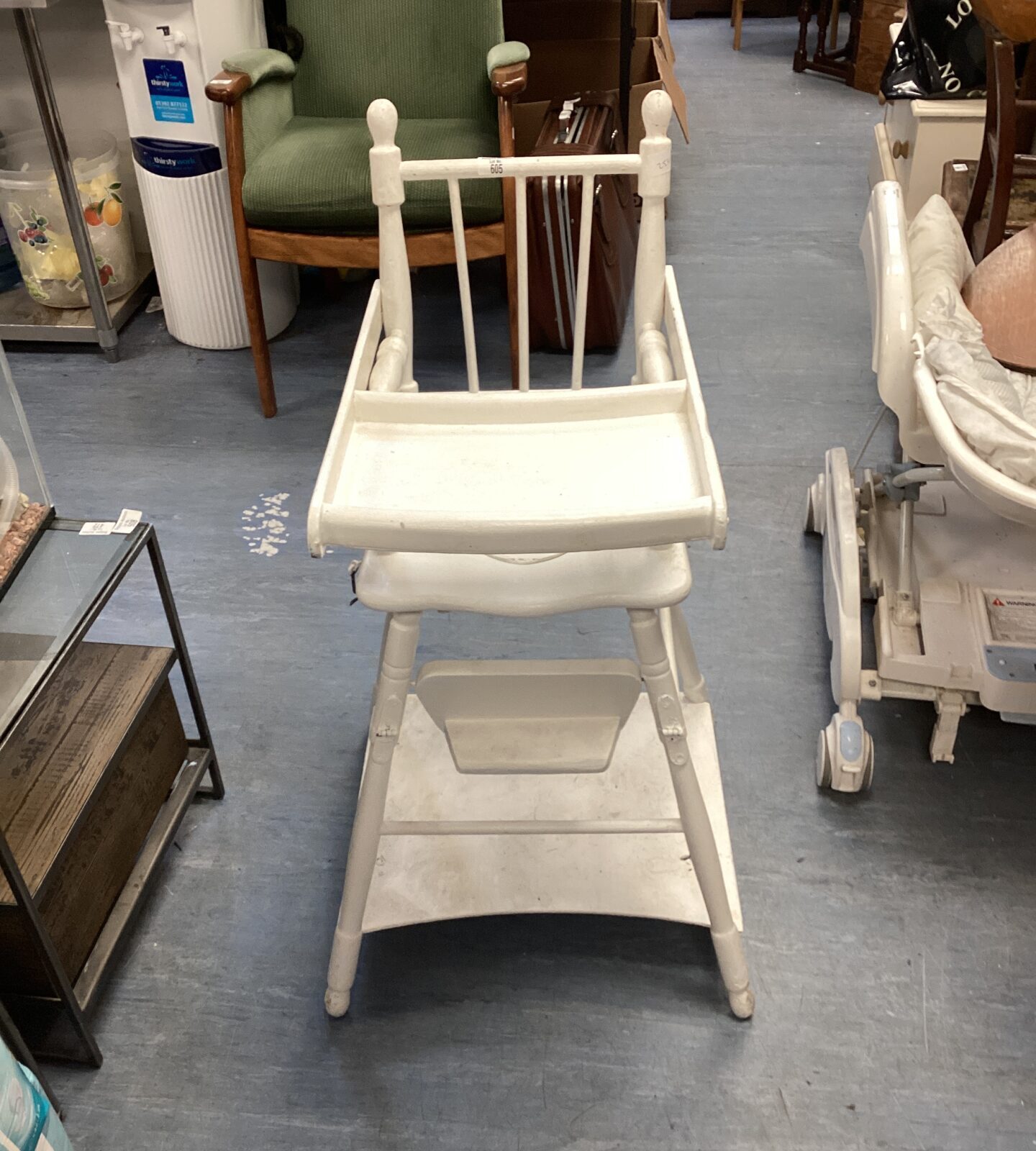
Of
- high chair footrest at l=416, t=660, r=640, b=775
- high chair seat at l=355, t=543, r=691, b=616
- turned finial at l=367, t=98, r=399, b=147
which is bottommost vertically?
high chair footrest at l=416, t=660, r=640, b=775

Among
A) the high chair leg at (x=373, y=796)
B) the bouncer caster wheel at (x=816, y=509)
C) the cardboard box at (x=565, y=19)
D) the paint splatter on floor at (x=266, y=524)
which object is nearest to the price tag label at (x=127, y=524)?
the high chair leg at (x=373, y=796)

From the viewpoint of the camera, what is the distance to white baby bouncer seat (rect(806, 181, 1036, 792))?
1.34 m

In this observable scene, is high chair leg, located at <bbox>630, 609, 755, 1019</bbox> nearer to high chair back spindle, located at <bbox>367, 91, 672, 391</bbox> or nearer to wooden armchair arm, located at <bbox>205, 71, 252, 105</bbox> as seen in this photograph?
high chair back spindle, located at <bbox>367, 91, 672, 391</bbox>

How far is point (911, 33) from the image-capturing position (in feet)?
8.72

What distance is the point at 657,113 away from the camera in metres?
1.21

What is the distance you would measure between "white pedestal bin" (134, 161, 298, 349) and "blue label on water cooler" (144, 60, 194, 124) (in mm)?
126

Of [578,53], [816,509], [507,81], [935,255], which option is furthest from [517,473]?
[578,53]

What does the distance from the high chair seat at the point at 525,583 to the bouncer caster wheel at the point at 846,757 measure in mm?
563

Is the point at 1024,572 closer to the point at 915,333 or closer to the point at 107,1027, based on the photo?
the point at 915,333

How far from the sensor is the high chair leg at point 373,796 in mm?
1086

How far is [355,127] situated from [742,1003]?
6.38 ft

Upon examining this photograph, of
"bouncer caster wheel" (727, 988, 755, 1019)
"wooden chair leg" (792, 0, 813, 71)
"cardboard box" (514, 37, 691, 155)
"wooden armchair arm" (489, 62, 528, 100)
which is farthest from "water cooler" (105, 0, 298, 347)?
"wooden chair leg" (792, 0, 813, 71)

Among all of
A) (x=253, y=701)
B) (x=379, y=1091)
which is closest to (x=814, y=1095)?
(x=379, y=1091)

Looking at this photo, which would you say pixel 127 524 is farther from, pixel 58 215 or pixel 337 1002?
pixel 58 215
